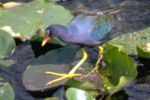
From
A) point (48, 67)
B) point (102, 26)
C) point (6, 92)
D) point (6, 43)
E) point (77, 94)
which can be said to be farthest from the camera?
point (102, 26)

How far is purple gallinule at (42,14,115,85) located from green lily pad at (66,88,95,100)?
17.0 inches

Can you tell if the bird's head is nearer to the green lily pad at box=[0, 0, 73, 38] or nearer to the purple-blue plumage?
the purple-blue plumage

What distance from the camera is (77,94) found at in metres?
3.11

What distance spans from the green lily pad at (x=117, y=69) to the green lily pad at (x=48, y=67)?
0.33 m

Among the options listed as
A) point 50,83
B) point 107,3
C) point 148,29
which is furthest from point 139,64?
point 107,3

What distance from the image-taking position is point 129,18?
4812mm

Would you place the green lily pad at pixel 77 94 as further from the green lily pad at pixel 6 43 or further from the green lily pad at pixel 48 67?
the green lily pad at pixel 6 43

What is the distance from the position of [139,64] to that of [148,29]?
1.63 ft

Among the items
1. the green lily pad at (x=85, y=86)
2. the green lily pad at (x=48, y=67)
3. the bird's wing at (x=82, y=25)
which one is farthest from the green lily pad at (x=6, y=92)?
the bird's wing at (x=82, y=25)

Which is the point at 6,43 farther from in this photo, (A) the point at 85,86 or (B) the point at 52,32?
(A) the point at 85,86

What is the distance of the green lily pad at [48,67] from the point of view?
3.42m

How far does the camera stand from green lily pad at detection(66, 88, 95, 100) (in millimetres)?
3092

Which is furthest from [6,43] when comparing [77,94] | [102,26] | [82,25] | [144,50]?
[144,50]

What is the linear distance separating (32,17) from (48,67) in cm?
63
